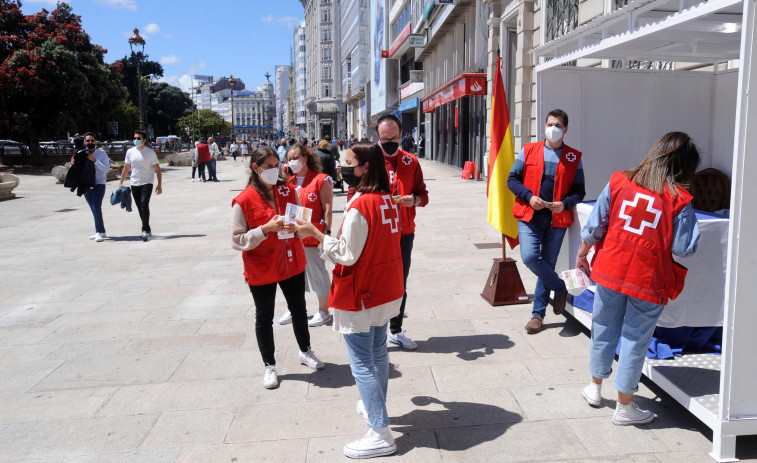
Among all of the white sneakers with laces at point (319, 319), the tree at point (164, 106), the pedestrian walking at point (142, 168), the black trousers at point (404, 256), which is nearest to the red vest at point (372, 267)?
the black trousers at point (404, 256)

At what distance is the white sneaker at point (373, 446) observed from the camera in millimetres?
Result: 3158

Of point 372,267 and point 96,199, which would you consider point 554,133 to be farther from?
point 96,199

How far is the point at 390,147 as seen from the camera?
456 centimetres

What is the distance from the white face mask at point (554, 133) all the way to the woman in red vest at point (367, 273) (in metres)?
2.19

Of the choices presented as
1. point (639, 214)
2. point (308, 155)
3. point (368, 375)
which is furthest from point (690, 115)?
point (368, 375)

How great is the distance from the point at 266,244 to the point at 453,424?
1.71 m

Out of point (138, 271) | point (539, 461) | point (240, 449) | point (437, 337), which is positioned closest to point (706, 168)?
point (437, 337)

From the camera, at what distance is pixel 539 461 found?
311 cm

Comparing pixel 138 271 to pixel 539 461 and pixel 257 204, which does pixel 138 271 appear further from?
pixel 539 461

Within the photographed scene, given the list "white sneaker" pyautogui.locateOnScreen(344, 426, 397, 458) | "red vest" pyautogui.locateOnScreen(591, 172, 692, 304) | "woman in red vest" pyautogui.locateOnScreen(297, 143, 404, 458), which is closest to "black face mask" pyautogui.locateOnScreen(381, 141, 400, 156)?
"woman in red vest" pyautogui.locateOnScreen(297, 143, 404, 458)

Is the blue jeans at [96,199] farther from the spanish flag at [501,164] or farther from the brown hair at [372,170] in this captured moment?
the brown hair at [372,170]

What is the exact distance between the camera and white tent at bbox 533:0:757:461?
2.92m

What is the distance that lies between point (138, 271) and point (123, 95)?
93.5 feet

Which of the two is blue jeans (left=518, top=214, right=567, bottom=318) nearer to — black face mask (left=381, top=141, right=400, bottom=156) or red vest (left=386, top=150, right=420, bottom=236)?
red vest (left=386, top=150, right=420, bottom=236)
